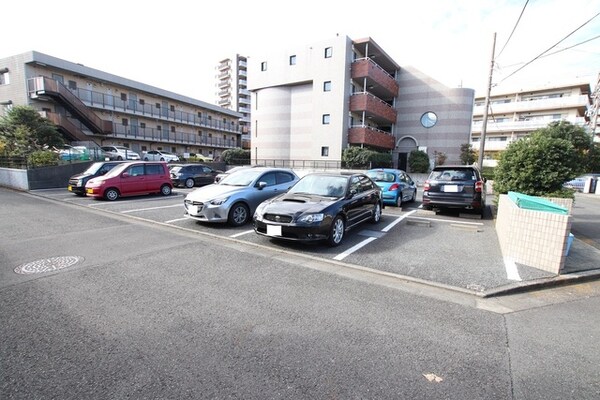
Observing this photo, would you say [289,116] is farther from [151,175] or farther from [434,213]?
[434,213]

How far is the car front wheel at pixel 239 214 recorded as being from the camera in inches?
282

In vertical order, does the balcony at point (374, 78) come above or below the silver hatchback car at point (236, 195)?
above

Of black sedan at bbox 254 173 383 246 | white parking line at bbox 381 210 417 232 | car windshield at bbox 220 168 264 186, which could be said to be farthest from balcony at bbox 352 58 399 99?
black sedan at bbox 254 173 383 246

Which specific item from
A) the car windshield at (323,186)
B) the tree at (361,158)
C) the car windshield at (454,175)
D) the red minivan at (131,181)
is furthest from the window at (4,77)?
the car windshield at (454,175)

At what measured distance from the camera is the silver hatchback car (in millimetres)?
6961

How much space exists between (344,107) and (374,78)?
155 inches

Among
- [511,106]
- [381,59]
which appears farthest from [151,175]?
[511,106]

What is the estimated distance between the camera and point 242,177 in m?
8.23

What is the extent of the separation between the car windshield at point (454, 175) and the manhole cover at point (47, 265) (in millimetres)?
9070

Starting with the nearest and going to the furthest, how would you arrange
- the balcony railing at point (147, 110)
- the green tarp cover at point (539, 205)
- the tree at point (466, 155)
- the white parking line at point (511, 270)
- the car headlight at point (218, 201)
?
the white parking line at point (511, 270)
the green tarp cover at point (539, 205)
the car headlight at point (218, 201)
the tree at point (466, 155)
the balcony railing at point (147, 110)

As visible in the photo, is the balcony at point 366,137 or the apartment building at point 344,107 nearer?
the balcony at point 366,137

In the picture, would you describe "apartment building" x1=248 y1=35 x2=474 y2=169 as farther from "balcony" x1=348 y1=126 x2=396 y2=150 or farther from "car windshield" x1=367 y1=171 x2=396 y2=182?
"car windshield" x1=367 y1=171 x2=396 y2=182

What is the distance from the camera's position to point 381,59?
28.0 m

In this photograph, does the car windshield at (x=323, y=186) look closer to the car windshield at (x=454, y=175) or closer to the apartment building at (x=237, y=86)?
the car windshield at (x=454, y=175)
